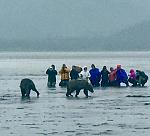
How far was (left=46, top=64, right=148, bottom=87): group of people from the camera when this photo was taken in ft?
147

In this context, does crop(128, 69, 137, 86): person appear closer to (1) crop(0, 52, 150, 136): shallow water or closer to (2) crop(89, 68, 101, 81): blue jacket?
(2) crop(89, 68, 101, 81): blue jacket

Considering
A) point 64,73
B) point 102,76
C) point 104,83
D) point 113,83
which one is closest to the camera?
point 64,73

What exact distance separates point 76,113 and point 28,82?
28.7 feet

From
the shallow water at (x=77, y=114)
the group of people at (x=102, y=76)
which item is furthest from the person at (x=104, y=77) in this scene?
the shallow water at (x=77, y=114)

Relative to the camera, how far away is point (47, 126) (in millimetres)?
26578

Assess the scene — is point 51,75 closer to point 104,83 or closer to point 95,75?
point 95,75

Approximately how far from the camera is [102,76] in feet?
149

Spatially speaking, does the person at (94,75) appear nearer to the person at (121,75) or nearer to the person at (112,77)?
the person at (112,77)

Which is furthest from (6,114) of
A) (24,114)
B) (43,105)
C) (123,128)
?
(123,128)

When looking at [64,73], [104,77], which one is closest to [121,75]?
[104,77]

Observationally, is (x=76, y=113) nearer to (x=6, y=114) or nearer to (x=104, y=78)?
(x=6, y=114)

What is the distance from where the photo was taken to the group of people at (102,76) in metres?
44.9

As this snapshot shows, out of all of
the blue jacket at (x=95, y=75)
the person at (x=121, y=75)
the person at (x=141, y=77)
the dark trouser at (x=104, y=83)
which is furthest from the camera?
the person at (x=141, y=77)

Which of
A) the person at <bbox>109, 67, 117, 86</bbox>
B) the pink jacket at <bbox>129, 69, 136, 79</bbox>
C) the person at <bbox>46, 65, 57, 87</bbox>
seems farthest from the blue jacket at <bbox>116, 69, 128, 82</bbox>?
the person at <bbox>46, 65, 57, 87</bbox>
